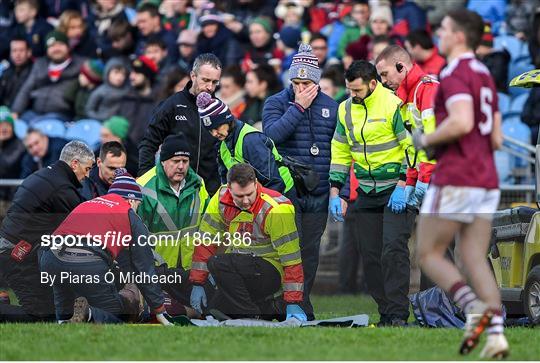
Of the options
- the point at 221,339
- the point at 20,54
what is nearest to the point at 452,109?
the point at 221,339

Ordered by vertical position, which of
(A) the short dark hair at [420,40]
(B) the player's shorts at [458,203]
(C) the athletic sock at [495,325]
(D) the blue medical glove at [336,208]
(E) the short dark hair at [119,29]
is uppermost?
(E) the short dark hair at [119,29]

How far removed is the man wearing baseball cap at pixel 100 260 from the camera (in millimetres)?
11586

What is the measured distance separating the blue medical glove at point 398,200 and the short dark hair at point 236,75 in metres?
5.50

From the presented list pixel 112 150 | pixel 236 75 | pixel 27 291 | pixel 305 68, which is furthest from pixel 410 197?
pixel 236 75

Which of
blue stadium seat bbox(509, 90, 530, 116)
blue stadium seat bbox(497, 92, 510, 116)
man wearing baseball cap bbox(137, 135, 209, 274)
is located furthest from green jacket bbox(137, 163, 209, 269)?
blue stadium seat bbox(509, 90, 530, 116)

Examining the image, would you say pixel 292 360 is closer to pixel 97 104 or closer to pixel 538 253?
pixel 538 253

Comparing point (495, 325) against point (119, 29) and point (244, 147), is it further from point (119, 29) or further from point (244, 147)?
point (119, 29)

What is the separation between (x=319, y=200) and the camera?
12750mm

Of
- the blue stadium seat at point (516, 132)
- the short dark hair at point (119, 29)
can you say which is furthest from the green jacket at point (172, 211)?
the short dark hair at point (119, 29)

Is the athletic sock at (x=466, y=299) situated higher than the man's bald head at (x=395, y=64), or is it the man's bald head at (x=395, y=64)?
the man's bald head at (x=395, y=64)

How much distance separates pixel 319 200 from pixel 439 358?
393cm

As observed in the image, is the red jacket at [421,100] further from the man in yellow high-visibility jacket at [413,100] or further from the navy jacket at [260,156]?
the navy jacket at [260,156]

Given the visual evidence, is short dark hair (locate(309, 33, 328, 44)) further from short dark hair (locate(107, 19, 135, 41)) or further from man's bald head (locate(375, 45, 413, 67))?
man's bald head (locate(375, 45, 413, 67))

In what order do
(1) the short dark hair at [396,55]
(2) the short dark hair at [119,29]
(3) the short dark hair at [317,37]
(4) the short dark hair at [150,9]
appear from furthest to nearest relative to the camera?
(4) the short dark hair at [150,9], (2) the short dark hair at [119,29], (3) the short dark hair at [317,37], (1) the short dark hair at [396,55]
